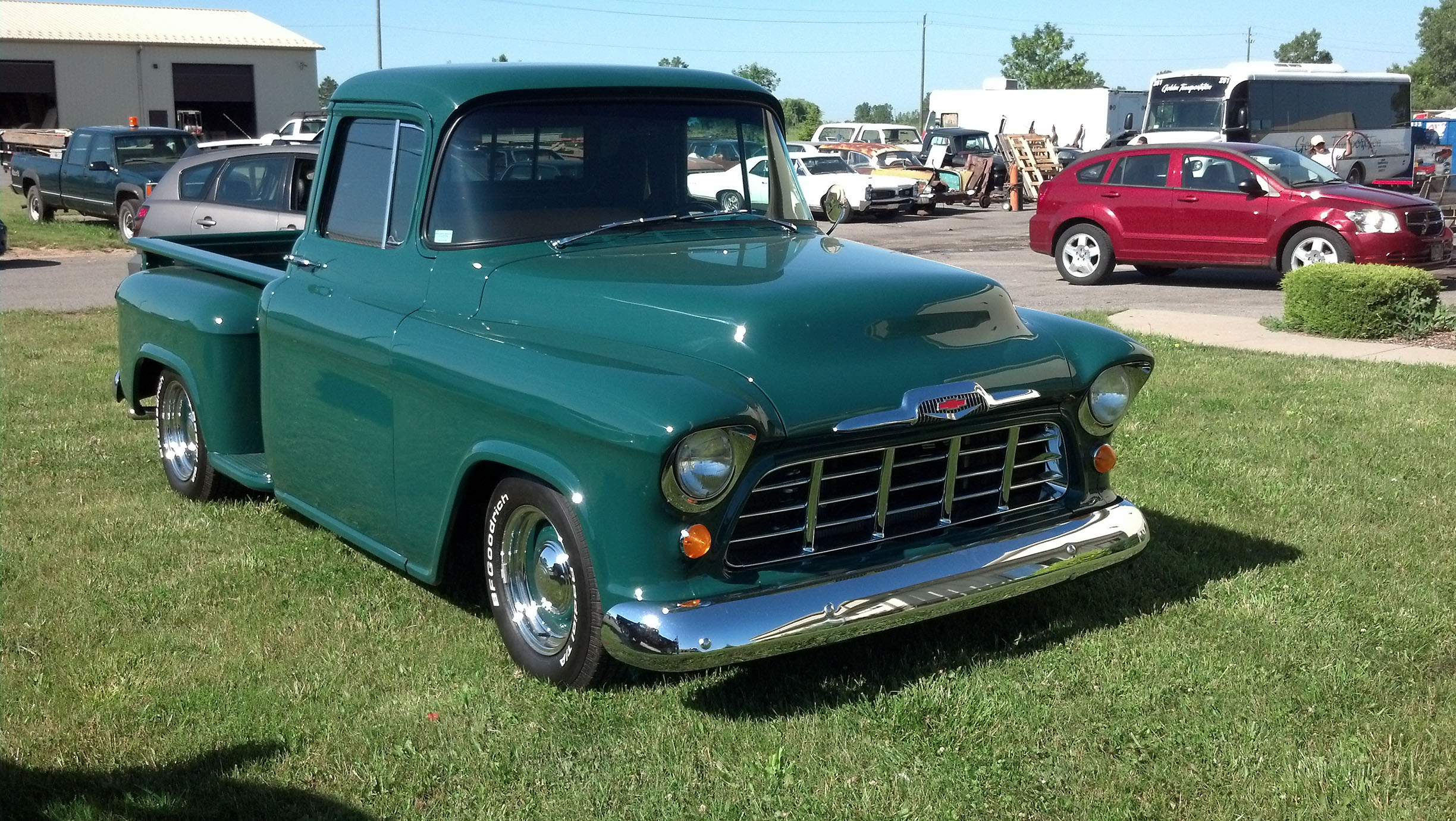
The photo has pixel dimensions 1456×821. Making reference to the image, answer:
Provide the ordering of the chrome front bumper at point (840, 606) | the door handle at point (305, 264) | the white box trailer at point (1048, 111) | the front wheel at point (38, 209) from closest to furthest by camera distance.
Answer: the chrome front bumper at point (840, 606), the door handle at point (305, 264), the front wheel at point (38, 209), the white box trailer at point (1048, 111)

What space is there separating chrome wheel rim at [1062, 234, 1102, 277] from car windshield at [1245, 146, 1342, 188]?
75.5 inches

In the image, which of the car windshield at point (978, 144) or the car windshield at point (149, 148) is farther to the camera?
the car windshield at point (978, 144)

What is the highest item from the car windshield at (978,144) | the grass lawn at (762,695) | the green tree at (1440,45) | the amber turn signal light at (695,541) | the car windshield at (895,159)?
the green tree at (1440,45)

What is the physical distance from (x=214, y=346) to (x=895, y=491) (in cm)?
316

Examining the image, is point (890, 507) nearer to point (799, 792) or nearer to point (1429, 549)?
point (799, 792)

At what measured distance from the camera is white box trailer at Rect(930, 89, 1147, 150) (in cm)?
4022

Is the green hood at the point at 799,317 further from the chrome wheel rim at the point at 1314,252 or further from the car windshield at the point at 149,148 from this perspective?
the car windshield at the point at 149,148

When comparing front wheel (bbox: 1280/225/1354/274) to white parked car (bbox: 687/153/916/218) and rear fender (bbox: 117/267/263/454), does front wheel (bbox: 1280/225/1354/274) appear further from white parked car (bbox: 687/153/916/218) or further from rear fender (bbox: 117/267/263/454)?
rear fender (bbox: 117/267/263/454)

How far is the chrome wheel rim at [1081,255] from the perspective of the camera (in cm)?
1585

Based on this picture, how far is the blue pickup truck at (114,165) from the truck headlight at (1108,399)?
18.2 m

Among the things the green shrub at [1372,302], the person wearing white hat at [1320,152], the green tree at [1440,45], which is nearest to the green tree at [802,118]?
the person wearing white hat at [1320,152]

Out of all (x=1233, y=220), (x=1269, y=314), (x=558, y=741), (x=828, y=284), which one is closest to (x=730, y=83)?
(x=828, y=284)

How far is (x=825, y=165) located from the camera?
1102 inches

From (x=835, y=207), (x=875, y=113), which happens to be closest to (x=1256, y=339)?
(x=835, y=207)
